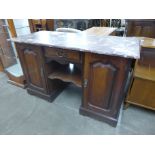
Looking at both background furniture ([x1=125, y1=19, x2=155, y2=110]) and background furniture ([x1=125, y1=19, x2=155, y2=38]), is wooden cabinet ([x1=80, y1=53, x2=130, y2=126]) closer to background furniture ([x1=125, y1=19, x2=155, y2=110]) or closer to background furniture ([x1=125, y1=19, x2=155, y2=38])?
background furniture ([x1=125, y1=19, x2=155, y2=110])

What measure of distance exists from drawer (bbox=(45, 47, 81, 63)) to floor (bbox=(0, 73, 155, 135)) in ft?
2.43

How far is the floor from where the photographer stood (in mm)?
1401

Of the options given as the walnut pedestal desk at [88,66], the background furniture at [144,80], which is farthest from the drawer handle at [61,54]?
the background furniture at [144,80]

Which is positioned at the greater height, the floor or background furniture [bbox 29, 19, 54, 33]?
background furniture [bbox 29, 19, 54, 33]

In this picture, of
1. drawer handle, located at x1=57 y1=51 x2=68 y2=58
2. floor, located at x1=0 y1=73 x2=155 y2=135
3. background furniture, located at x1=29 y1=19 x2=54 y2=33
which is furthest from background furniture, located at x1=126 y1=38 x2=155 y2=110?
background furniture, located at x1=29 y1=19 x2=54 y2=33

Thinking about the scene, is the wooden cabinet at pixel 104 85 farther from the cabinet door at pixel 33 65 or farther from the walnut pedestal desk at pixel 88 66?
the cabinet door at pixel 33 65

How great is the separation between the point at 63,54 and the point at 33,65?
50 centimetres

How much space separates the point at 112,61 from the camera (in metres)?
1.05

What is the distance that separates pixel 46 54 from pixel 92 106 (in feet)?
2.62

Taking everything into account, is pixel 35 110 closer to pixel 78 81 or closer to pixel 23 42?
pixel 78 81

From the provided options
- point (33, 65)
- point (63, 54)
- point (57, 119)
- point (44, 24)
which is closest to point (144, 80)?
point (63, 54)

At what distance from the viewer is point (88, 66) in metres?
1.19

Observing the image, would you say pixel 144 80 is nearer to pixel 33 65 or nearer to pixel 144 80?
pixel 144 80
